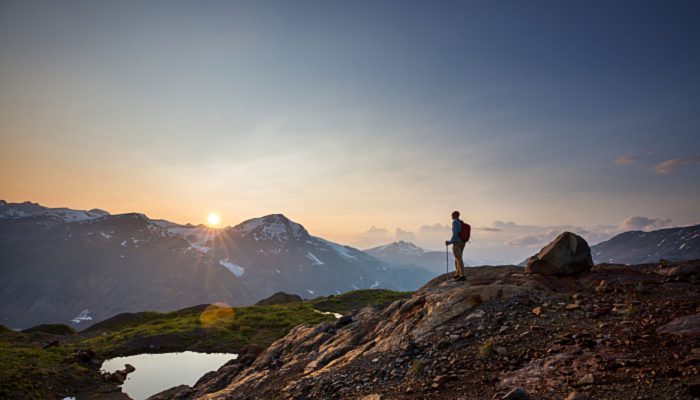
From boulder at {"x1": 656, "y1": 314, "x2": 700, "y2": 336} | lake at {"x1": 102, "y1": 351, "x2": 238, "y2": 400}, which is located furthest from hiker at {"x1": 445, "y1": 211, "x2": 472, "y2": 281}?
lake at {"x1": 102, "y1": 351, "x2": 238, "y2": 400}

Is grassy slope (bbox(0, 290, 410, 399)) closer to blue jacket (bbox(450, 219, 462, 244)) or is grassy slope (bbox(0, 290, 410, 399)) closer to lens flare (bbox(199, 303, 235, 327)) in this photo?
lens flare (bbox(199, 303, 235, 327))

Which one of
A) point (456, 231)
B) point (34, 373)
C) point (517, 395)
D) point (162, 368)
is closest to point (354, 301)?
point (162, 368)

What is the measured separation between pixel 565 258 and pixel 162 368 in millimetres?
38586

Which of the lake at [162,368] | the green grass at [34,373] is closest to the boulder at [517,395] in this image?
the lake at [162,368]

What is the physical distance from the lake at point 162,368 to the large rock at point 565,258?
29.6m

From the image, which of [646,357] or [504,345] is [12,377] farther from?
[646,357]

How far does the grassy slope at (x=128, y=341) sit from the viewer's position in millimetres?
30578

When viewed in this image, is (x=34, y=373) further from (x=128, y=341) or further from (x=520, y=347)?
(x=520, y=347)

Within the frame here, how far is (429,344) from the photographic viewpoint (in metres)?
17.1

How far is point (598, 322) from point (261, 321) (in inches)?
1908

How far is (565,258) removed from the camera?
22516 mm

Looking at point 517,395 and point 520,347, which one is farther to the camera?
point 520,347

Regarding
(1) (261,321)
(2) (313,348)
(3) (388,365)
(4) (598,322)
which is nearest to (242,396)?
(2) (313,348)

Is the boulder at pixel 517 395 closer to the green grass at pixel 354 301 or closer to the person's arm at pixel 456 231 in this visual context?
the person's arm at pixel 456 231
